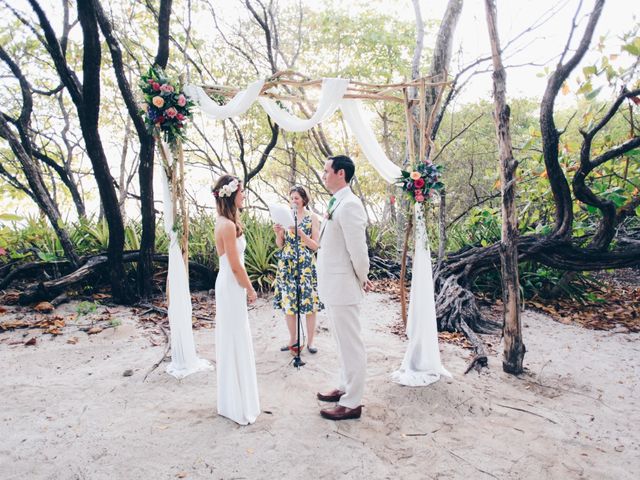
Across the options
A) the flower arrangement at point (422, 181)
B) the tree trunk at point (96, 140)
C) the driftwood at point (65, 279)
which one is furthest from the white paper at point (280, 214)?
the driftwood at point (65, 279)

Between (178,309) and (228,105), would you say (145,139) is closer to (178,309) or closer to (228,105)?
(228,105)

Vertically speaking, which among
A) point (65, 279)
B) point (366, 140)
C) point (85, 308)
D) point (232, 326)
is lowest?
point (85, 308)

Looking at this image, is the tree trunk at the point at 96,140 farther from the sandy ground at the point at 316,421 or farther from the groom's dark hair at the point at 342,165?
the groom's dark hair at the point at 342,165

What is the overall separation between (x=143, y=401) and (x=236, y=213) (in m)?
1.79

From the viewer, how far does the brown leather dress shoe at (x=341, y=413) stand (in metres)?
3.06

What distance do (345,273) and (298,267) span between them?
1.46m

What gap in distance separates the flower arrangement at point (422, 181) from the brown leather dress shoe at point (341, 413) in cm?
199

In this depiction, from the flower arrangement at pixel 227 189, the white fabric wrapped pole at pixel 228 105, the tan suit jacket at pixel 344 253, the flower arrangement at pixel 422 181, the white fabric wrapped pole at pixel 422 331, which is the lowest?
the white fabric wrapped pole at pixel 422 331

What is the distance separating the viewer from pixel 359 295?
9.89ft

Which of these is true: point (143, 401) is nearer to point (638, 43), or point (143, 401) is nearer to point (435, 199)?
point (435, 199)

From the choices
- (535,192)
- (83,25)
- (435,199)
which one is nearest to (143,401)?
(435,199)

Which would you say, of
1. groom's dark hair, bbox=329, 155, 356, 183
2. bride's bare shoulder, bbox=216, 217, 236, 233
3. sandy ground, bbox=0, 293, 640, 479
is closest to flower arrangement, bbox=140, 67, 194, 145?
bride's bare shoulder, bbox=216, 217, 236, 233

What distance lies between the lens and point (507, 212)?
3.77 metres

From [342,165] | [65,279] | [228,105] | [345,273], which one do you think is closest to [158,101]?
[228,105]
